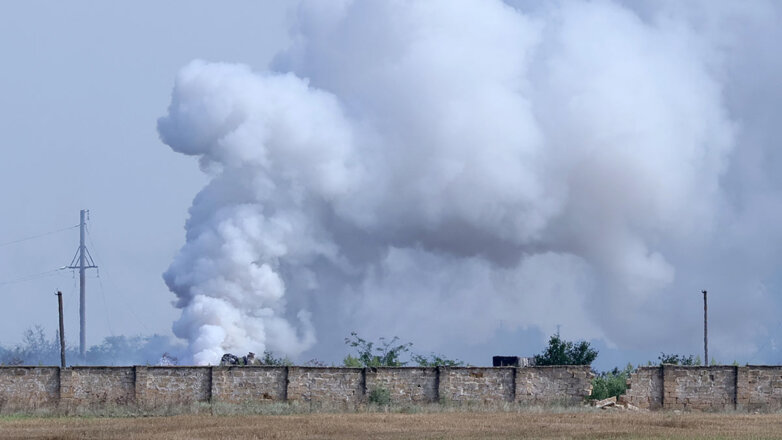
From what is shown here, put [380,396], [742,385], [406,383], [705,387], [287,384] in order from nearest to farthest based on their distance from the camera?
[380,396] < [742,385] < [705,387] < [287,384] < [406,383]

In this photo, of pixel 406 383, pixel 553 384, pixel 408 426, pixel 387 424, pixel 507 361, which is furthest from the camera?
pixel 507 361

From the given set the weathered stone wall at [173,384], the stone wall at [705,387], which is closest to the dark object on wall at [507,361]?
the stone wall at [705,387]

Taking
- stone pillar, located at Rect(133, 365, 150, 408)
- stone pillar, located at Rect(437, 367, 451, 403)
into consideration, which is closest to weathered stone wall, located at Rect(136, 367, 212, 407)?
stone pillar, located at Rect(133, 365, 150, 408)

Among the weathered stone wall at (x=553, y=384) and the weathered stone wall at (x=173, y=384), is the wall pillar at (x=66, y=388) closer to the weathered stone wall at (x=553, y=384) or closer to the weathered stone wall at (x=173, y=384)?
the weathered stone wall at (x=173, y=384)

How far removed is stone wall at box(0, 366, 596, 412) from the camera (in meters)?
52.3

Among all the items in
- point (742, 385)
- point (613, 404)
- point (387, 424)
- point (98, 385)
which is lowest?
point (613, 404)

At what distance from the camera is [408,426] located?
127 ft

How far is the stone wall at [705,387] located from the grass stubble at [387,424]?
3.11m

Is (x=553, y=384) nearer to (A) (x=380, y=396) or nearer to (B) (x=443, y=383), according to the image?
(B) (x=443, y=383)

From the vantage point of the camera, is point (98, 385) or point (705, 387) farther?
point (98, 385)

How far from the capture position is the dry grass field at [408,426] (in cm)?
3497

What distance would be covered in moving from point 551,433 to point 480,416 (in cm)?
888

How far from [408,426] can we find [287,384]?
47.8 ft

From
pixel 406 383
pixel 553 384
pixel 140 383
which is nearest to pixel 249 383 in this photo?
pixel 140 383
